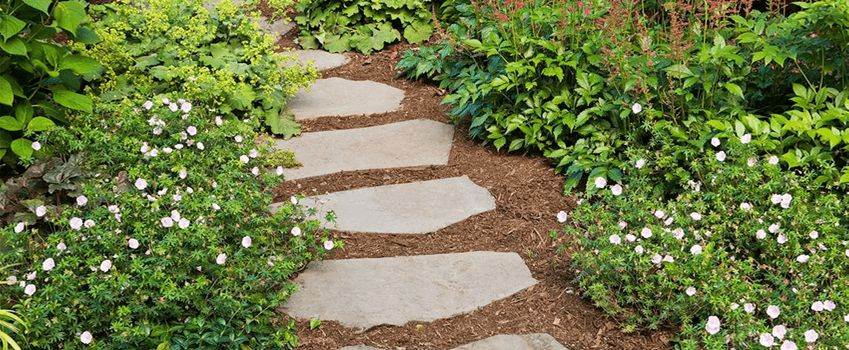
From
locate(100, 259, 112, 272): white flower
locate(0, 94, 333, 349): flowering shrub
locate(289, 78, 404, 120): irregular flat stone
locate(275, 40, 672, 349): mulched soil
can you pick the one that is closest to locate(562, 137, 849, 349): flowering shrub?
locate(275, 40, 672, 349): mulched soil

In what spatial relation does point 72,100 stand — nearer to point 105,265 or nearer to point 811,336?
point 105,265

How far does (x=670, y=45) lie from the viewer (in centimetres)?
419

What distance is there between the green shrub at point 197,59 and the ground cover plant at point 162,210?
1cm

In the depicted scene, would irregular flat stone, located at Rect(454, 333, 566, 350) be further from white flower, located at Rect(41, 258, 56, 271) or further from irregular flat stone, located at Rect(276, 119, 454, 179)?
white flower, located at Rect(41, 258, 56, 271)

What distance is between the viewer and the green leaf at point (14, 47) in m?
3.76

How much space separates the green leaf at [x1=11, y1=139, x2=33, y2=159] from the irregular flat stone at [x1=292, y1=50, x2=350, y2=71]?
1.98 m

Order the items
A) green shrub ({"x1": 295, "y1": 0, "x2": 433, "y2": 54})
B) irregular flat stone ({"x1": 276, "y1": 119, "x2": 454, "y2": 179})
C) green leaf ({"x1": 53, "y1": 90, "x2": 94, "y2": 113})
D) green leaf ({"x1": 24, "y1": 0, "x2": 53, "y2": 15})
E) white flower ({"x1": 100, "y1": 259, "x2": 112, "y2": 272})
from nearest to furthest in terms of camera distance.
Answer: white flower ({"x1": 100, "y1": 259, "x2": 112, "y2": 272}) < green leaf ({"x1": 24, "y1": 0, "x2": 53, "y2": 15}) < green leaf ({"x1": 53, "y1": 90, "x2": 94, "y2": 113}) < irregular flat stone ({"x1": 276, "y1": 119, "x2": 454, "y2": 179}) < green shrub ({"x1": 295, "y1": 0, "x2": 433, "y2": 54})

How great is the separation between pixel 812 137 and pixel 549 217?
1.11 meters

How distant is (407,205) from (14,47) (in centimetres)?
173

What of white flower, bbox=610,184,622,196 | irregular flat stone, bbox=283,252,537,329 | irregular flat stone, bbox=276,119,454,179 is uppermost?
white flower, bbox=610,184,622,196

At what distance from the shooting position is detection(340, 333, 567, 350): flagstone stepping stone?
3.37 metres

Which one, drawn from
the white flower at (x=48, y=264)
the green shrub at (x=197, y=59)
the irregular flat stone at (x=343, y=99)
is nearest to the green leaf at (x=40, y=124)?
the green shrub at (x=197, y=59)

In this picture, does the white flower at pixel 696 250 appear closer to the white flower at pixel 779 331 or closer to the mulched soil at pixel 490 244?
the mulched soil at pixel 490 244

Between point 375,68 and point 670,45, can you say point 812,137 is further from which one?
point 375,68
